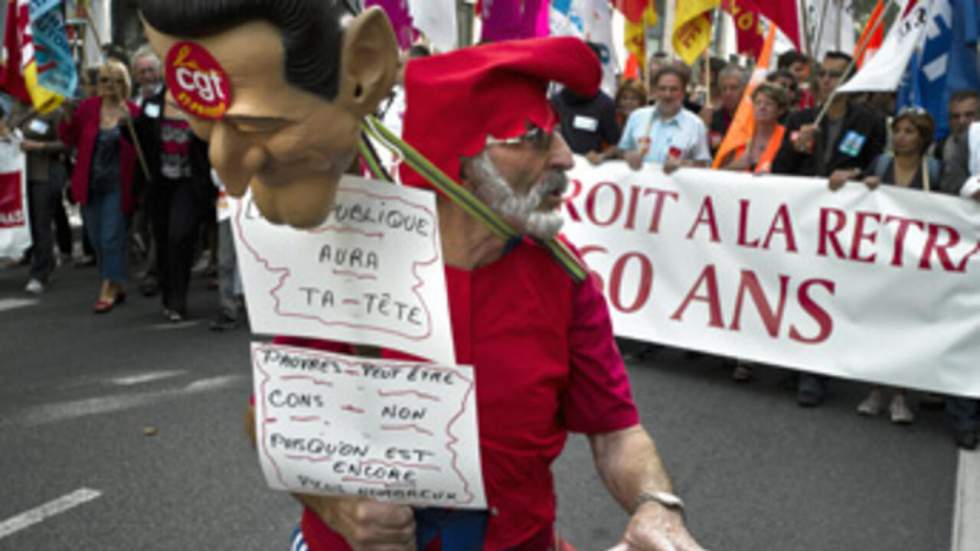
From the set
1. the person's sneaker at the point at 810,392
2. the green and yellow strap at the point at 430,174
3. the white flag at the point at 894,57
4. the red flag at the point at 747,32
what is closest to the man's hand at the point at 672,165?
the white flag at the point at 894,57

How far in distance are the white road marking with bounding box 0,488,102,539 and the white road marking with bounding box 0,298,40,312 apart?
4.04m

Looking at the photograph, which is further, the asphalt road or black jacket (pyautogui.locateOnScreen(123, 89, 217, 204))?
black jacket (pyautogui.locateOnScreen(123, 89, 217, 204))

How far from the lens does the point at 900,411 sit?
548cm

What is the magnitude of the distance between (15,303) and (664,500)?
7432 mm

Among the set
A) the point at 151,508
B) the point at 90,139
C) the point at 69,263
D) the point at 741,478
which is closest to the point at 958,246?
the point at 741,478

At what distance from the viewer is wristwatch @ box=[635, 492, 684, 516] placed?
1.50 m

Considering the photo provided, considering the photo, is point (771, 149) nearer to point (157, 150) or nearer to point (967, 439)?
point (967, 439)

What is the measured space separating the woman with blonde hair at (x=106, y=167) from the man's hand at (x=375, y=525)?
21.3 ft

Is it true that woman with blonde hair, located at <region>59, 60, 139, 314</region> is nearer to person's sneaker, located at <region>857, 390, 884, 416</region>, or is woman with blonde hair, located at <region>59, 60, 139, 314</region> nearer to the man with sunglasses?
the man with sunglasses

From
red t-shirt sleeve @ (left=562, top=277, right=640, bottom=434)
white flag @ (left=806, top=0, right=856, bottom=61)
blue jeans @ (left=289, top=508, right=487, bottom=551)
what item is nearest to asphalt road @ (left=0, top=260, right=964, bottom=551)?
red t-shirt sleeve @ (left=562, top=277, right=640, bottom=434)

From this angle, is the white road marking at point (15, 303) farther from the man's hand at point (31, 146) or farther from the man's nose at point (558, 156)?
the man's nose at point (558, 156)

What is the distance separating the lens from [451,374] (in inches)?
51.9

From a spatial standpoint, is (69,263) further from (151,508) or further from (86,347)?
(151,508)

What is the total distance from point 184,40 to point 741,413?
189 inches
